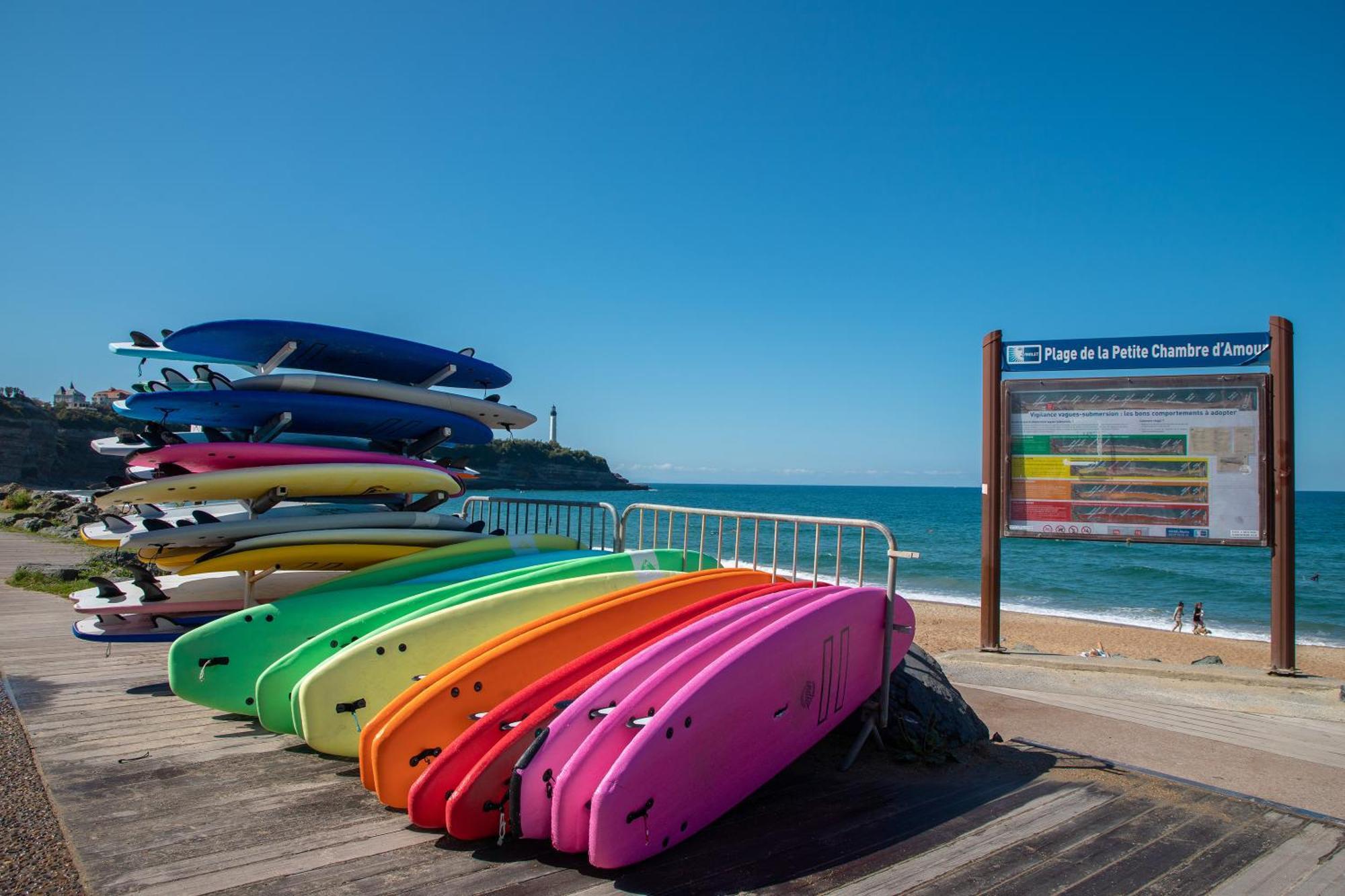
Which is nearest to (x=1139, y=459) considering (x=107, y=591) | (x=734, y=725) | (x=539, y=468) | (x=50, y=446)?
(x=734, y=725)

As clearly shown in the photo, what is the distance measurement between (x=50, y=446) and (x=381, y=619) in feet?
233

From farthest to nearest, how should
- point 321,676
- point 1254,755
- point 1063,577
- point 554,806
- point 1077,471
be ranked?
point 1063,577
point 1077,471
point 1254,755
point 321,676
point 554,806

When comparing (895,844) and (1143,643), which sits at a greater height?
(895,844)

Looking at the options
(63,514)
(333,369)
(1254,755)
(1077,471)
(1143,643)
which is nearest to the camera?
(1254,755)

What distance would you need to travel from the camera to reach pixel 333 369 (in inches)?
241

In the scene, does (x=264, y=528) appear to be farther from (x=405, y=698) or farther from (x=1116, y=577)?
(x=1116, y=577)

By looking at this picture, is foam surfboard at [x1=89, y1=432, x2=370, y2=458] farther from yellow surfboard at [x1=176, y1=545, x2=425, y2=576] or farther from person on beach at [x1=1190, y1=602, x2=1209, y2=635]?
person on beach at [x1=1190, y1=602, x2=1209, y2=635]

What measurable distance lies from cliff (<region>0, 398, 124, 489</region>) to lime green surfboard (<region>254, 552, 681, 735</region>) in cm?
5840

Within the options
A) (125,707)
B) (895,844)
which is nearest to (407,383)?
(125,707)

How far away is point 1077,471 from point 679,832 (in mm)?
5677

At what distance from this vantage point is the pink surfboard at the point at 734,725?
2.48m

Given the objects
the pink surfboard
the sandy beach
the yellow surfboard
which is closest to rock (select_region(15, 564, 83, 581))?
the yellow surfboard

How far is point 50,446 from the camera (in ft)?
195

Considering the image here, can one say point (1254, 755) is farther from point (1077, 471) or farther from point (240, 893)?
point (240, 893)
